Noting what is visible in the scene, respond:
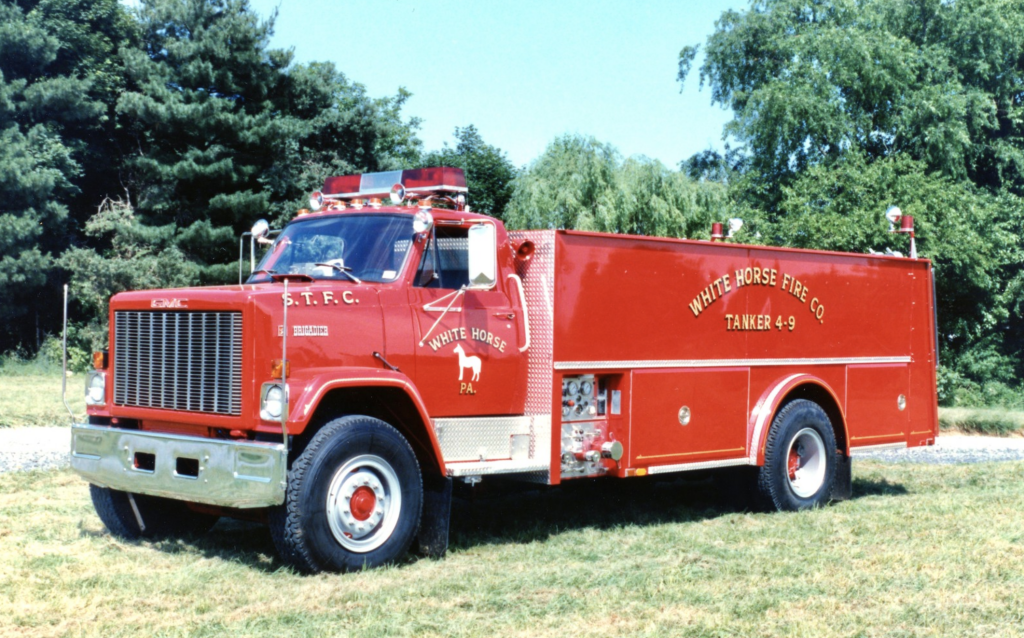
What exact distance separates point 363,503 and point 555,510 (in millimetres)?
3286

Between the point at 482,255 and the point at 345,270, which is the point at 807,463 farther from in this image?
the point at 345,270

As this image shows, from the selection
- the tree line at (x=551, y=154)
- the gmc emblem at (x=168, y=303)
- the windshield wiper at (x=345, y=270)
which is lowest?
the gmc emblem at (x=168, y=303)

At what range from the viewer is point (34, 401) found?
21891mm

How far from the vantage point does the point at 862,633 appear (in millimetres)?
6035

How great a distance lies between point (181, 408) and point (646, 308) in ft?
12.4

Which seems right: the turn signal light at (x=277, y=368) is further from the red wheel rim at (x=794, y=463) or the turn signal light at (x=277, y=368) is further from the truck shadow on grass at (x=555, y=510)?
the red wheel rim at (x=794, y=463)

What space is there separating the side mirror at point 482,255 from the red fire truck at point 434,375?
17mm

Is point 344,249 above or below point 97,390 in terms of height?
above

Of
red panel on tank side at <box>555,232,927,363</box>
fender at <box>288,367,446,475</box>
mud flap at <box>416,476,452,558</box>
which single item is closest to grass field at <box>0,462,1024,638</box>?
mud flap at <box>416,476,452,558</box>

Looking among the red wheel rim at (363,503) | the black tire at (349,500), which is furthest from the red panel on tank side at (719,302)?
the red wheel rim at (363,503)

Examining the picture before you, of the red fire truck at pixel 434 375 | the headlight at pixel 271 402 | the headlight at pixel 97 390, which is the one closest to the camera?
the headlight at pixel 271 402

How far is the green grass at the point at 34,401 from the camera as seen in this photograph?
18431 millimetres

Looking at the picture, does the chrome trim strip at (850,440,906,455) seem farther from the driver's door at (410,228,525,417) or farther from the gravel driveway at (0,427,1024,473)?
the driver's door at (410,228,525,417)

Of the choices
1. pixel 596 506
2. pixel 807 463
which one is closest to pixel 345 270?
pixel 596 506
